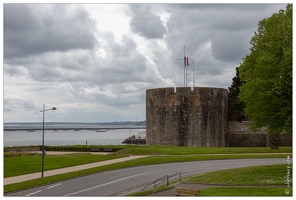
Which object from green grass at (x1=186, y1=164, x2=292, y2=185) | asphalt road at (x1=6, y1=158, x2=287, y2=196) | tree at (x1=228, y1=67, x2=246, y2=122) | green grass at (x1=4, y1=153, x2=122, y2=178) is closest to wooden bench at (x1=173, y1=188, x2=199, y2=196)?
asphalt road at (x1=6, y1=158, x2=287, y2=196)

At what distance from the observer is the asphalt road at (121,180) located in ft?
→ 75.3

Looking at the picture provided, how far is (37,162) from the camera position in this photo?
35.6 m

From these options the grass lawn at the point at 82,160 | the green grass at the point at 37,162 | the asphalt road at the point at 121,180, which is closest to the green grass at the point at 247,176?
the asphalt road at the point at 121,180

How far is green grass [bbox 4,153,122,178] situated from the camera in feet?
105

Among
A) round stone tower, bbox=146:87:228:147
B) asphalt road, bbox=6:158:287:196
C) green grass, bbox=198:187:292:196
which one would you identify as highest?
round stone tower, bbox=146:87:228:147

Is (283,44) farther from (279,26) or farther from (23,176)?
(23,176)

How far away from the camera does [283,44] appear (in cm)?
2453

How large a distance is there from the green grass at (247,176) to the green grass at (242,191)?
2238mm

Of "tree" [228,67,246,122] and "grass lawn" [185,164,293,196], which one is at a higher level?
"tree" [228,67,246,122]

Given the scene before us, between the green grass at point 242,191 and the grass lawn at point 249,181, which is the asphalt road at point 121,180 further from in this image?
the green grass at point 242,191

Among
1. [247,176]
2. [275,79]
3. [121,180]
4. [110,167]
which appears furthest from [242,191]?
[110,167]

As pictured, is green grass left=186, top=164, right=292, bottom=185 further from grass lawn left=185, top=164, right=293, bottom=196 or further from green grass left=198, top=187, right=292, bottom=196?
green grass left=198, top=187, right=292, bottom=196

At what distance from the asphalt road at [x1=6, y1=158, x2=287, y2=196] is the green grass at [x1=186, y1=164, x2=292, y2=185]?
2199 millimetres

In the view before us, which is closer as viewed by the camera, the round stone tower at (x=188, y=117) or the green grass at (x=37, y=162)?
the green grass at (x=37, y=162)
